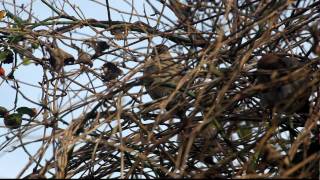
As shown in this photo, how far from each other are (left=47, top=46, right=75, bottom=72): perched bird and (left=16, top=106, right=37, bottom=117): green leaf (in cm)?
28

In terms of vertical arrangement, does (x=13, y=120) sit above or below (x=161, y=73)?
above

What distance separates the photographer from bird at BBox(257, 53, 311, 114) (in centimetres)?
214

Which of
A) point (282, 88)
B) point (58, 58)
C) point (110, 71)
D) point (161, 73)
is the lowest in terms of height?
point (282, 88)

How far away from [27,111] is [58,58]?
0.38m

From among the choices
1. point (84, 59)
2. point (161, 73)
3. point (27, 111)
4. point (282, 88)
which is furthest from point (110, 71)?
point (282, 88)

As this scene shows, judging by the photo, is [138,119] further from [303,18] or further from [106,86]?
[303,18]

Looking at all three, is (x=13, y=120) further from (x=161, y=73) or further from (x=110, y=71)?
(x=161, y=73)

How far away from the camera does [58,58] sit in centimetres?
308

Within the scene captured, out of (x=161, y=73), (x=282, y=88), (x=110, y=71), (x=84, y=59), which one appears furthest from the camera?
(x=84, y=59)

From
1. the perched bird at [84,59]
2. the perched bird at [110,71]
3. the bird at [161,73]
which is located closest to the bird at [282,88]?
the bird at [161,73]

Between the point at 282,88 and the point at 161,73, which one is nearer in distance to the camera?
the point at 282,88

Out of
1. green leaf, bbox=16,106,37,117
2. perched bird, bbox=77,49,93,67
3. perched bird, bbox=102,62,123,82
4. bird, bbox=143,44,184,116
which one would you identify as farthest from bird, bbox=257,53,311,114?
green leaf, bbox=16,106,37,117

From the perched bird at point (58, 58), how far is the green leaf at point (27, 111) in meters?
0.28

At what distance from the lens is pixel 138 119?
2.77 meters
